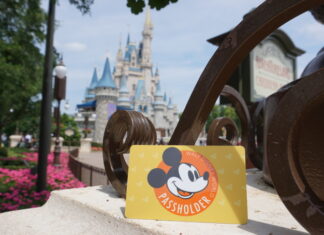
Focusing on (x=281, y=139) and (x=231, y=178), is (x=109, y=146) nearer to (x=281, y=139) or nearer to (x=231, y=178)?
(x=231, y=178)

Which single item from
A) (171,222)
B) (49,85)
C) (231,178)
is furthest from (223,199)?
(49,85)

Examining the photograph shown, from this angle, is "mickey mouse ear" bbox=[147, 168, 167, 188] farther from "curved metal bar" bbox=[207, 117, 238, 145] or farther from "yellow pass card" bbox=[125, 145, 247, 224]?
"curved metal bar" bbox=[207, 117, 238, 145]

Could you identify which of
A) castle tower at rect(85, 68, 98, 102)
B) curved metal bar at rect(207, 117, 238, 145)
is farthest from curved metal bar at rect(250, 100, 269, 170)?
castle tower at rect(85, 68, 98, 102)

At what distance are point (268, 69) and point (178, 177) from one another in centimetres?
1122

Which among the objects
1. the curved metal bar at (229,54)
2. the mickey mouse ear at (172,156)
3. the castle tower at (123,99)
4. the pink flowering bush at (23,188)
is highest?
the castle tower at (123,99)

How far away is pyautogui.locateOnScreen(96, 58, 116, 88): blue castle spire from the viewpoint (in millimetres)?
51781

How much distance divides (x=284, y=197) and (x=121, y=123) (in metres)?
1.50

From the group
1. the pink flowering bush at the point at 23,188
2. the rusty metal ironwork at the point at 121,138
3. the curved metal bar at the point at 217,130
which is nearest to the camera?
the rusty metal ironwork at the point at 121,138

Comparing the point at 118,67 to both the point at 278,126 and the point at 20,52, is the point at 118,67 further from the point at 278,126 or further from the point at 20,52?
the point at 278,126

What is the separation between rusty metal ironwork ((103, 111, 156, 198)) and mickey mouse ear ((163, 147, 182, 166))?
501mm

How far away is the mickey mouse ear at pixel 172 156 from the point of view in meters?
1.83

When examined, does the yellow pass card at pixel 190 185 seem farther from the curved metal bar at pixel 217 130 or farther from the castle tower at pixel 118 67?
the castle tower at pixel 118 67

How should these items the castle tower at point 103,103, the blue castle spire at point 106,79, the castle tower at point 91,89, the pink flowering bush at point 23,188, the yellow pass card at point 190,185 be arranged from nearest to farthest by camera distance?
1. the yellow pass card at point 190,185
2. the pink flowering bush at point 23,188
3. the castle tower at point 103,103
4. the blue castle spire at point 106,79
5. the castle tower at point 91,89

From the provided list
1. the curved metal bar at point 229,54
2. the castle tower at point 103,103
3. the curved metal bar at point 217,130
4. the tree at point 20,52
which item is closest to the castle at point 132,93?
the castle tower at point 103,103
